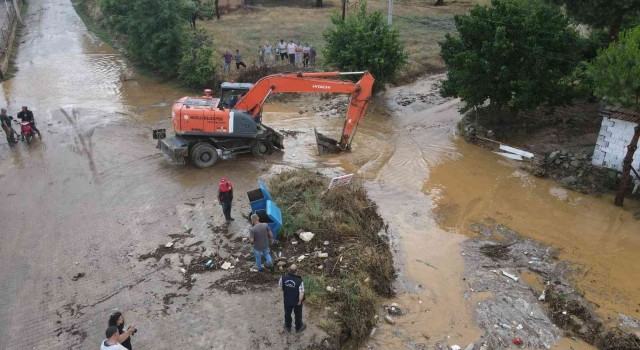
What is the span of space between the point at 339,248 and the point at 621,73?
8.38 m

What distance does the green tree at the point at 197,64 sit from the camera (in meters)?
24.8

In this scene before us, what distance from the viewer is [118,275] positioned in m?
10.5

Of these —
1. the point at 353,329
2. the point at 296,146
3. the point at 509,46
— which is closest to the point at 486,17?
the point at 509,46

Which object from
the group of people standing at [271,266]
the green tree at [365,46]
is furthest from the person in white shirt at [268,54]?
the group of people standing at [271,266]

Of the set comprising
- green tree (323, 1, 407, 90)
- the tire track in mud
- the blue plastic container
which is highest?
green tree (323, 1, 407, 90)

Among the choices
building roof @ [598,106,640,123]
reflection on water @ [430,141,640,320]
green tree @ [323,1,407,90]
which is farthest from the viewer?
green tree @ [323,1,407,90]

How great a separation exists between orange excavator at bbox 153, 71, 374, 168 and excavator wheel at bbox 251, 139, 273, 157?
0.09ft

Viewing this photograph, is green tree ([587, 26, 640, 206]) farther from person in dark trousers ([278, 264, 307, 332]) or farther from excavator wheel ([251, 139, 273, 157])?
excavator wheel ([251, 139, 273, 157])

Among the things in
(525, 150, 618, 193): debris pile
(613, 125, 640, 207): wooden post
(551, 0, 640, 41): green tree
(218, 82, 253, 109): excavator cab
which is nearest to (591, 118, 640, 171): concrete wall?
(525, 150, 618, 193): debris pile

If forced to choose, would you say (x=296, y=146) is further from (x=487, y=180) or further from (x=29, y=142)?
(x=29, y=142)

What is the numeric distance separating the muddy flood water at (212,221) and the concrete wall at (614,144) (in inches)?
72.4

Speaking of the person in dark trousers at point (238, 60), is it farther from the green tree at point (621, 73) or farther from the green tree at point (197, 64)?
the green tree at point (621, 73)

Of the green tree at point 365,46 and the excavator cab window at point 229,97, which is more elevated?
the green tree at point 365,46

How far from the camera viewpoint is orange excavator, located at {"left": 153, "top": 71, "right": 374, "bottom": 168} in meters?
15.9
